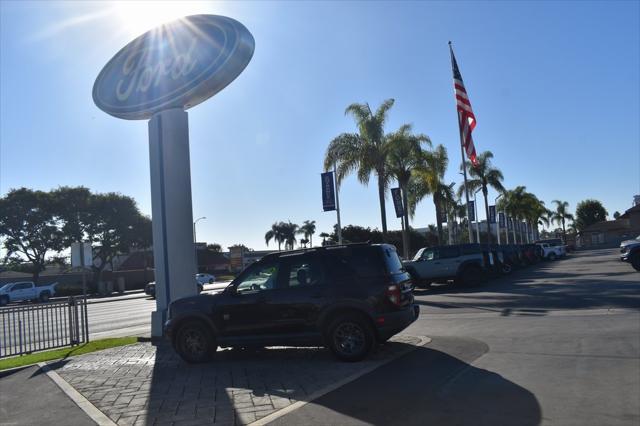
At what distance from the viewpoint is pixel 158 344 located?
1223cm

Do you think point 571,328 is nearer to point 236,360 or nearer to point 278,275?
point 278,275

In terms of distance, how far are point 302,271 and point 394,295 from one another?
5.09 feet

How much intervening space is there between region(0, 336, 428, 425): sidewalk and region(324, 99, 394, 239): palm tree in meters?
19.3

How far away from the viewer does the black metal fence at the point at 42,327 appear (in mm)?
12434

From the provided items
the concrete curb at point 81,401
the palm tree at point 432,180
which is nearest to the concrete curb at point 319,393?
the concrete curb at point 81,401

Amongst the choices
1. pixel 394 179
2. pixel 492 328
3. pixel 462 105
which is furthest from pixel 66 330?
pixel 394 179

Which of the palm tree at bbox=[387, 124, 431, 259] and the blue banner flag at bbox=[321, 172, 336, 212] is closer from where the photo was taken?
the blue banner flag at bbox=[321, 172, 336, 212]

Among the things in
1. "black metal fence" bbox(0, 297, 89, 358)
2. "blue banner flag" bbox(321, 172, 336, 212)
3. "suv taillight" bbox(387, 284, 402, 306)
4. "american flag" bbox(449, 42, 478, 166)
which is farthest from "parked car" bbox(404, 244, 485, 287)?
"suv taillight" bbox(387, 284, 402, 306)

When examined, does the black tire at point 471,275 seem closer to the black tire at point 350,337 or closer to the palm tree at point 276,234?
the black tire at point 350,337

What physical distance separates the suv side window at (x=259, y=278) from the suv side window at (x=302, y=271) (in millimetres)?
215

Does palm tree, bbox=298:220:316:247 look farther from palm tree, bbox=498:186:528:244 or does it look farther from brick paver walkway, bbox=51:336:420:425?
brick paver walkway, bbox=51:336:420:425

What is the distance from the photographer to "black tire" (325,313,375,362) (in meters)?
8.51

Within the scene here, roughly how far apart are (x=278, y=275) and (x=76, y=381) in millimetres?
3595

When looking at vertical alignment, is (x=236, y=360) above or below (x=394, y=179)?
below
